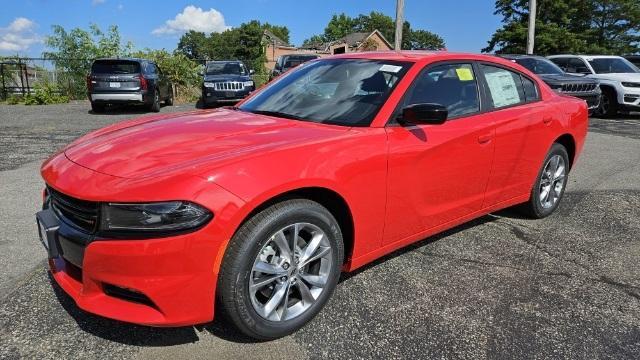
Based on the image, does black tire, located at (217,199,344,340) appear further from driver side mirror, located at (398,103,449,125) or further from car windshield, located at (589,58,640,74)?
car windshield, located at (589,58,640,74)

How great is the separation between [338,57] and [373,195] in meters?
1.52

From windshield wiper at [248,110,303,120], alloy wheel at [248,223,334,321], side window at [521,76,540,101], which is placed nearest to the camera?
alloy wheel at [248,223,334,321]

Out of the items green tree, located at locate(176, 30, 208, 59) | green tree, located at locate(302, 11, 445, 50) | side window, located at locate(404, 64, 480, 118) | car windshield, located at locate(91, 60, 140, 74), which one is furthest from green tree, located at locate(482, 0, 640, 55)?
green tree, located at locate(176, 30, 208, 59)

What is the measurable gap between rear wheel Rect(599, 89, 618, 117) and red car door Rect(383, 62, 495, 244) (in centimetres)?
1209

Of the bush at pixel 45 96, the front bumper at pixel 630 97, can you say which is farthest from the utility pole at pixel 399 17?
the bush at pixel 45 96

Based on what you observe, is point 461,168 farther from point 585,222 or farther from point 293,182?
point 585,222

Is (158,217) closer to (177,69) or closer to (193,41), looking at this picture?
(177,69)

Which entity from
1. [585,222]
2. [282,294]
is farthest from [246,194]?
[585,222]

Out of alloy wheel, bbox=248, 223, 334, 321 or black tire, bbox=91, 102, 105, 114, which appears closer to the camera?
alloy wheel, bbox=248, 223, 334, 321

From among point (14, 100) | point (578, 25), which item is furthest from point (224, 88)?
point (578, 25)

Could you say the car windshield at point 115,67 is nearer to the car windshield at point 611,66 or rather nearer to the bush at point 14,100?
the bush at point 14,100

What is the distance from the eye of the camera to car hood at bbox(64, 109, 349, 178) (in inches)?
98.3

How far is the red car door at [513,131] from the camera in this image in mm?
3951

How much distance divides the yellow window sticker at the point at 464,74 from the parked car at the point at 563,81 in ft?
30.6
